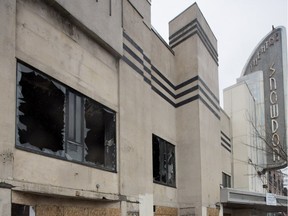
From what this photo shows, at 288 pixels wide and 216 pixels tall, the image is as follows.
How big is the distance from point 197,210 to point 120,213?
7092mm

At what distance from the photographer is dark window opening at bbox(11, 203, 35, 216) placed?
8469mm

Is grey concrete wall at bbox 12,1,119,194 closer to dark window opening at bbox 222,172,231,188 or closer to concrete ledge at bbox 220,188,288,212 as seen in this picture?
concrete ledge at bbox 220,188,288,212

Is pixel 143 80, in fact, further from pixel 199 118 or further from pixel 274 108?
pixel 274 108

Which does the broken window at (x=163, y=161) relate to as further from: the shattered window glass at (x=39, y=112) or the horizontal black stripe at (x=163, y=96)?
the shattered window glass at (x=39, y=112)

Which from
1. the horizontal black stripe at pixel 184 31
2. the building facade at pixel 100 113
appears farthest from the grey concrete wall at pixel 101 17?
the horizontal black stripe at pixel 184 31

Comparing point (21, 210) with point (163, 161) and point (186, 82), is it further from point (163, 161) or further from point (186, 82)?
point (186, 82)

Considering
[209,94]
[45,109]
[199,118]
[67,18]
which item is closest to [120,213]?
[45,109]

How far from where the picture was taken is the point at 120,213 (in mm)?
13031

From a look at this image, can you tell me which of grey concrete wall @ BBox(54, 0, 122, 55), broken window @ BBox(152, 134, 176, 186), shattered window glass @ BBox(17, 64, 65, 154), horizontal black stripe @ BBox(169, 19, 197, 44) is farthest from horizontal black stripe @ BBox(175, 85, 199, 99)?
shattered window glass @ BBox(17, 64, 65, 154)

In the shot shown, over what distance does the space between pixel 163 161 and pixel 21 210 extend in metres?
10.3

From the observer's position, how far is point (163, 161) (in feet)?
60.7

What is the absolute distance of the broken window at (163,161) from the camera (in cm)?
1770

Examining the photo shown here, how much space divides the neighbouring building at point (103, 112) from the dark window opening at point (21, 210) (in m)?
0.02

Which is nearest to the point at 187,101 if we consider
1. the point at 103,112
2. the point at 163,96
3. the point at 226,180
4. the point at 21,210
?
the point at 163,96
